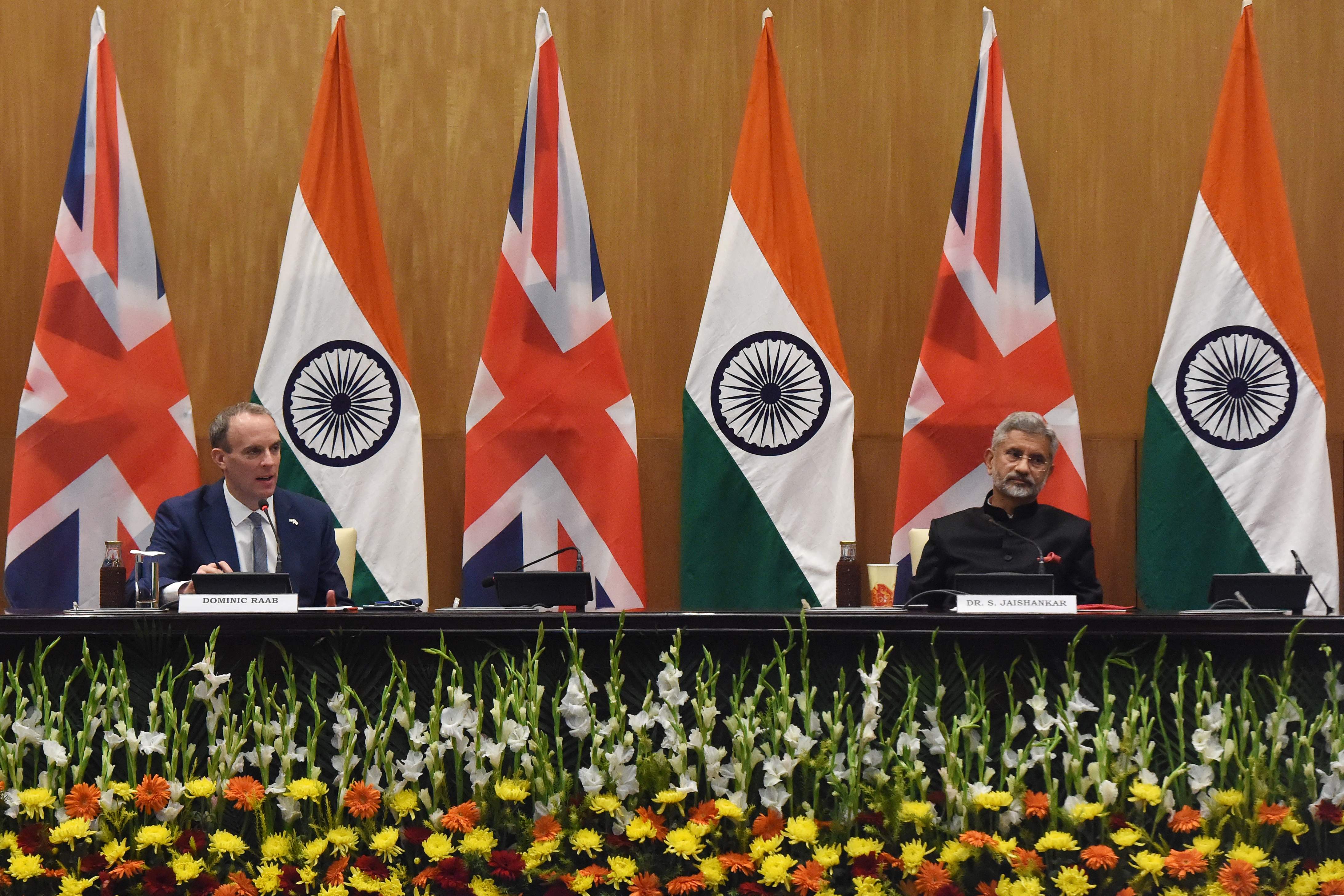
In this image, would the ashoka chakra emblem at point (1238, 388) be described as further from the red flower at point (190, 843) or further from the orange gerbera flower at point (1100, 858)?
the red flower at point (190, 843)

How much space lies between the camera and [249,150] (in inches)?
192

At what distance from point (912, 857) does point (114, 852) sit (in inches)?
51.1

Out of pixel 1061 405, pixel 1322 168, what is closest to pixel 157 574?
pixel 1061 405

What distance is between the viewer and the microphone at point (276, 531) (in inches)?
120

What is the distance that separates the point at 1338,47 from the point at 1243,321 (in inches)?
51.4

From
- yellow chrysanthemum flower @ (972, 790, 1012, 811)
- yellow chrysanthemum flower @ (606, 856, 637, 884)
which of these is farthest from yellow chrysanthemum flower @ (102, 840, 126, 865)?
yellow chrysanthemum flower @ (972, 790, 1012, 811)

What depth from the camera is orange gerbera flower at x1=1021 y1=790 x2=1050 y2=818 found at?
1971 millimetres

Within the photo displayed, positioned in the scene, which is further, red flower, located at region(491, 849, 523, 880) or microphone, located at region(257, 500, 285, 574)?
microphone, located at region(257, 500, 285, 574)

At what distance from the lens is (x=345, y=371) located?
4504mm

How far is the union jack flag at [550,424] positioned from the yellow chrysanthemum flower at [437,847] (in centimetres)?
249

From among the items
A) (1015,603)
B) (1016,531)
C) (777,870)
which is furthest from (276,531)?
(1016,531)

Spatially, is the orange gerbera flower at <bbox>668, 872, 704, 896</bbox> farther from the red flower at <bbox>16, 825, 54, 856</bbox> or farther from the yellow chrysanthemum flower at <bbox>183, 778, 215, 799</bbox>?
the red flower at <bbox>16, 825, 54, 856</bbox>

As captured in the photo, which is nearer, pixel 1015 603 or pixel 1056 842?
pixel 1056 842

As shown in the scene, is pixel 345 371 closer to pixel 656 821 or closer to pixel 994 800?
pixel 656 821
